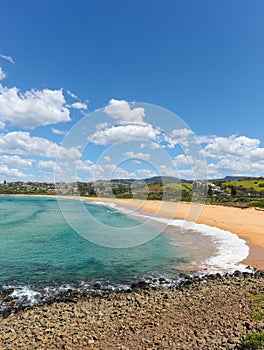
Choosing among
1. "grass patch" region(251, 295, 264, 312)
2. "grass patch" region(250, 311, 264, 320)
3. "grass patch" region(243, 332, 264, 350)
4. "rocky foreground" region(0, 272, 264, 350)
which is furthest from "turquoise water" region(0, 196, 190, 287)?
"grass patch" region(243, 332, 264, 350)

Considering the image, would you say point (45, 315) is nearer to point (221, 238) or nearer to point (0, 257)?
point (0, 257)

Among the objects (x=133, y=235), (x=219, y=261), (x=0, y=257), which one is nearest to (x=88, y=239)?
(x=133, y=235)

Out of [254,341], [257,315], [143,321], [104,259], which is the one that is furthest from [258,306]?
[104,259]

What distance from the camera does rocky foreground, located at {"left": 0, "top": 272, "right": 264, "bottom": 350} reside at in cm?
723

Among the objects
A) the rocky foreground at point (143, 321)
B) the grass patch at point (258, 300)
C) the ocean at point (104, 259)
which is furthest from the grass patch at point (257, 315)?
the ocean at point (104, 259)

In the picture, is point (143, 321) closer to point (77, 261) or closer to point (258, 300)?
point (258, 300)

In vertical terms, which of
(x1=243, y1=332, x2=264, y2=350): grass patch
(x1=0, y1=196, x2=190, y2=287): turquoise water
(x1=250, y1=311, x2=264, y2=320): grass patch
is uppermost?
(x1=243, y1=332, x2=264, y2=350): grass patch

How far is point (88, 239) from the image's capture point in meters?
26.4

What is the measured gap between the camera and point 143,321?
8.42m

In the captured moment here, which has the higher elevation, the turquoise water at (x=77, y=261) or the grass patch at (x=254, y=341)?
the grass patch at (x=254, y=341)

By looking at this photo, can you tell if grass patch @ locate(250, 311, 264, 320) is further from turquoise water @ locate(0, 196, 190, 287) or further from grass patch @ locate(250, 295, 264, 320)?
turquoise water @ locate(0, 196, 190, 287)

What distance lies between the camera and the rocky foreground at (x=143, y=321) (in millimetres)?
7230

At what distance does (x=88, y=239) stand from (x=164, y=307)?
58.6ft

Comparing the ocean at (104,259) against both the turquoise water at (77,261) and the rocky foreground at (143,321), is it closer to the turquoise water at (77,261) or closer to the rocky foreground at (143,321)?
the turquoise water at (77,261)
